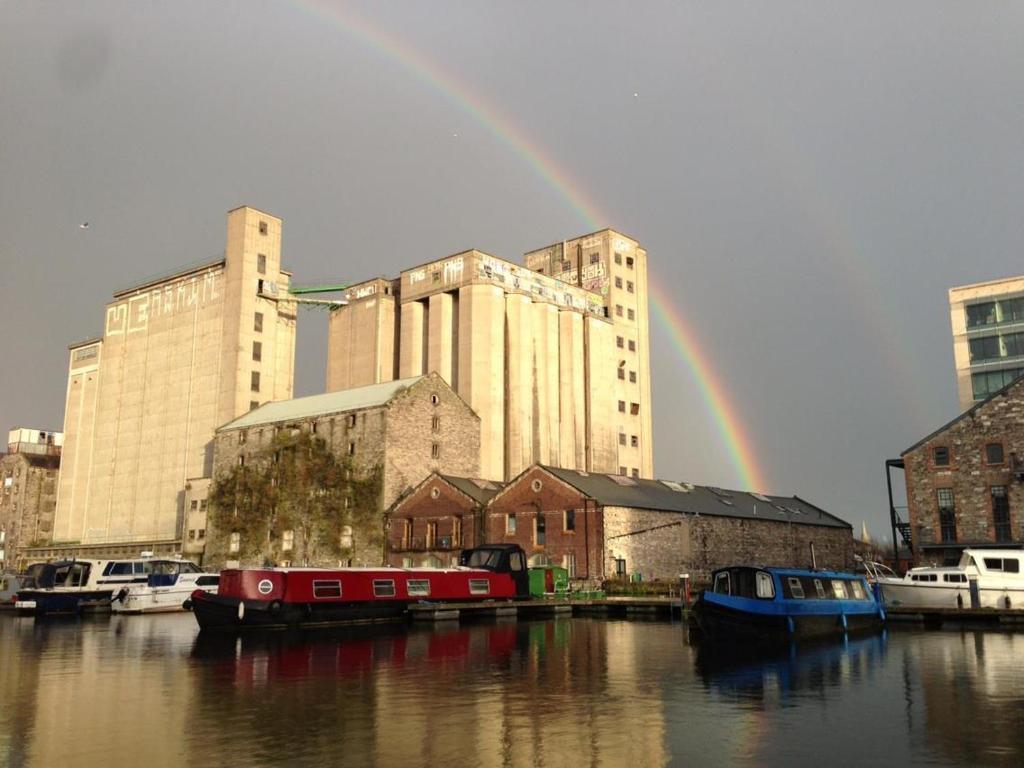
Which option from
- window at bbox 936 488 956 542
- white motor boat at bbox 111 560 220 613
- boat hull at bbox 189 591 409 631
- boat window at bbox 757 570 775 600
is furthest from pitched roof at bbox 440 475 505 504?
boat window at bbox 757 570 775 600

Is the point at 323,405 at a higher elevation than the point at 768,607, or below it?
higher

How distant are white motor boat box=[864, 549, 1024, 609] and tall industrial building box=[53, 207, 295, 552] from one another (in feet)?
205

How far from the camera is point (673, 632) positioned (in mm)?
33031

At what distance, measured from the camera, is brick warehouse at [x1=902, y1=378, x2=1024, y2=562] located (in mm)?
48375

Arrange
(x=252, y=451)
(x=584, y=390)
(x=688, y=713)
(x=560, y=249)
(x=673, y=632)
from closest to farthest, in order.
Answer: (x=688, y=713), (x=673, y=632), (x=252, y=451), (x=584, y=390), (x=560, y=249)

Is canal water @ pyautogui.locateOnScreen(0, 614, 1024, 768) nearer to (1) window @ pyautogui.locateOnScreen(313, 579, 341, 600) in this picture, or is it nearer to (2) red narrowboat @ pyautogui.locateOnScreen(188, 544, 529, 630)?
(2) red narrowboat @ pyautogui.locateOnScreen(188, 544, 529, 630)

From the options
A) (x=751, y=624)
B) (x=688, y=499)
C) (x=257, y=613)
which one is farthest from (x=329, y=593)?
(x=688, y=499)

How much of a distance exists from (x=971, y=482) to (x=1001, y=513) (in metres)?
2.22

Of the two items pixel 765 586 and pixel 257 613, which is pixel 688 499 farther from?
pixel 257 613

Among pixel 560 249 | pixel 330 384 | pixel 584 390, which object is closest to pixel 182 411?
pixel 330 384

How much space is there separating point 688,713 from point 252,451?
63.1 metres

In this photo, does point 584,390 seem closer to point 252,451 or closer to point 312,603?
point 252,451

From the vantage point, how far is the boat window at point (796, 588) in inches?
1179

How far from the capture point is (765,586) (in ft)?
96.6
